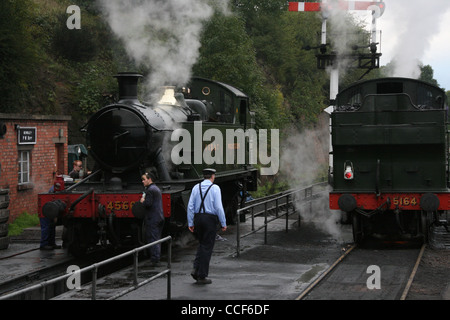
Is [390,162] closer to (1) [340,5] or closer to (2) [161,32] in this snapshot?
(2) [161,32]

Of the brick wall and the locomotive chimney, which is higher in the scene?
the locomotive chimney

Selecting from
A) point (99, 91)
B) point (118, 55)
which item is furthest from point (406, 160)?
point (118, 55)

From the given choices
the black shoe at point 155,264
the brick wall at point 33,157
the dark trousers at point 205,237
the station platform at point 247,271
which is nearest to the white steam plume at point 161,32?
the brick wall at point 33,157

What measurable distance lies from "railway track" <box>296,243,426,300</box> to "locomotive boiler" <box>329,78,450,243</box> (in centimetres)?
75

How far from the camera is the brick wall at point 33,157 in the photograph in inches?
615

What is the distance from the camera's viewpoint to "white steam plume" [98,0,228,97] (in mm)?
16328

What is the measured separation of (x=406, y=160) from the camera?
Result: 12.8m

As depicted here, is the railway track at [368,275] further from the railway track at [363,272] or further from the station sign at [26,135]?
the station sign at [26,135]

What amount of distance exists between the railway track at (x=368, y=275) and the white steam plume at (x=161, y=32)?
6.56 metres

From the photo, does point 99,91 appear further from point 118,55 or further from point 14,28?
point 14,28

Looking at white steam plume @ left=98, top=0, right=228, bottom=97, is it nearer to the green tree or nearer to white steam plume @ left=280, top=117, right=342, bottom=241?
the green tree

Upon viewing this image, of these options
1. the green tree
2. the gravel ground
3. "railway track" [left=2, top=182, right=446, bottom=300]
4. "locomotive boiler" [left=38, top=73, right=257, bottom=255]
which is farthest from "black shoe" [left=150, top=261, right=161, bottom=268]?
the green tree

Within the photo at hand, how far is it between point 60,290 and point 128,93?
3.88 m

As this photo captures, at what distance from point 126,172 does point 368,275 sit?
4.85 meters
